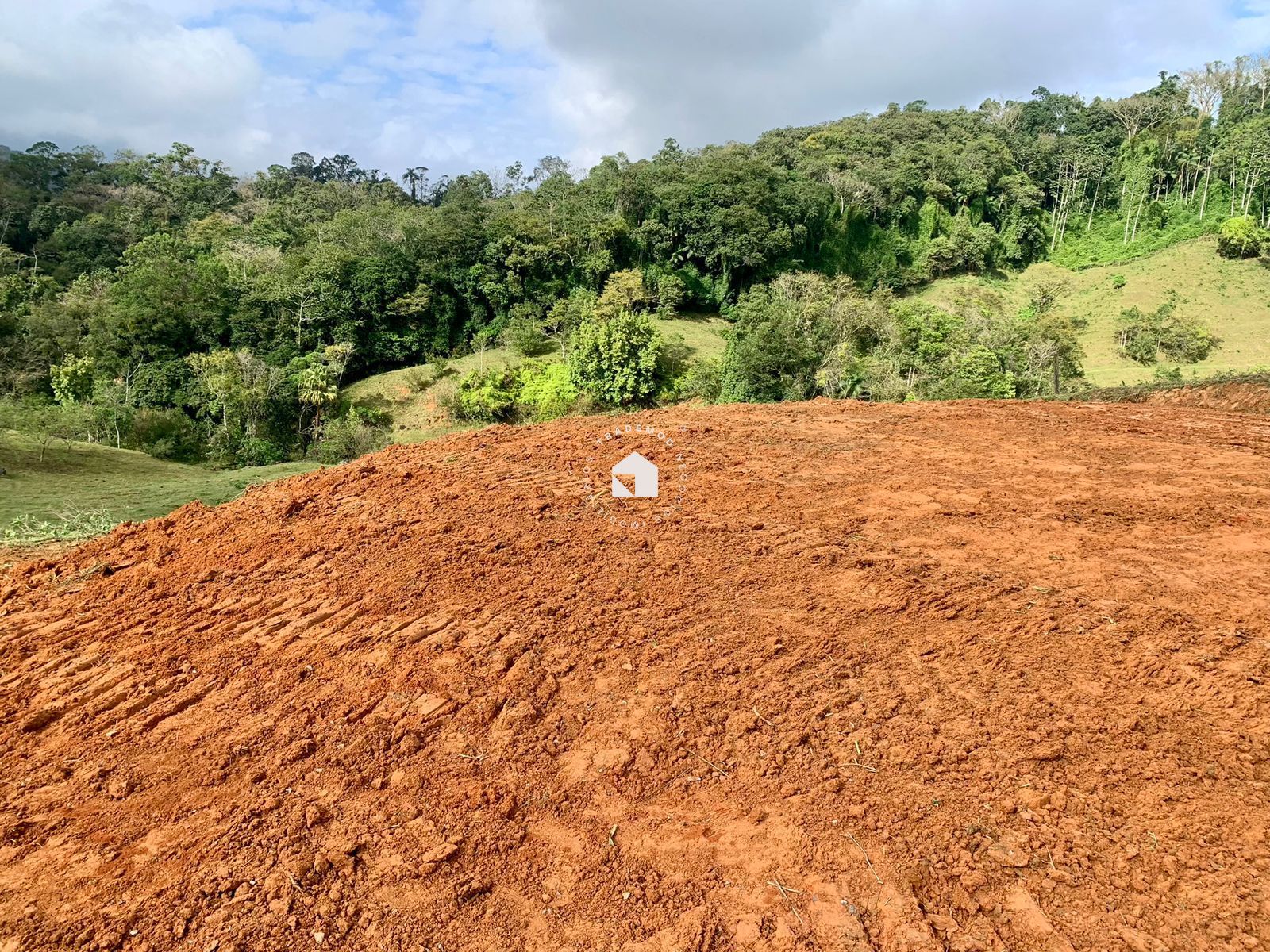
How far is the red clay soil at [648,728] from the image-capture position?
7.79 feet

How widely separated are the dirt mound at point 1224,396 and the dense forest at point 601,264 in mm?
4802

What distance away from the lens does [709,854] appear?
259 cm

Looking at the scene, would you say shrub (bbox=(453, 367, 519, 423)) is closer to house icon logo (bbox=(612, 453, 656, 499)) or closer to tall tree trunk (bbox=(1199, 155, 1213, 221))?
house icon logo (bbox=(612, 453, 656, 499))

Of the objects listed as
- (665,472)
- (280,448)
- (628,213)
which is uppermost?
(628,213)

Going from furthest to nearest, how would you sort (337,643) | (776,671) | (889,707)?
(337,643), (776,671), (889,707)

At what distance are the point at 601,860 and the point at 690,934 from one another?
0.44 m

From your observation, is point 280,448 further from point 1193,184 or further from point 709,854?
point 1193,184

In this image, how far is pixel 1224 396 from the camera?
11.2 meters

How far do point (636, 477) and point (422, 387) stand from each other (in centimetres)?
2329

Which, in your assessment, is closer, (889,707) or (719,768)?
(719,768)

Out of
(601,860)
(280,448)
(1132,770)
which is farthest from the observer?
(280,448)

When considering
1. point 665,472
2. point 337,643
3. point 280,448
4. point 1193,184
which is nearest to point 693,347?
point 280,448

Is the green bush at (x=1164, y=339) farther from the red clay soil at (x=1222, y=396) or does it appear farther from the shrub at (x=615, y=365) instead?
the shrub at (x=615, y=365)

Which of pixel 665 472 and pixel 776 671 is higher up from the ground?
pixel 665 472
